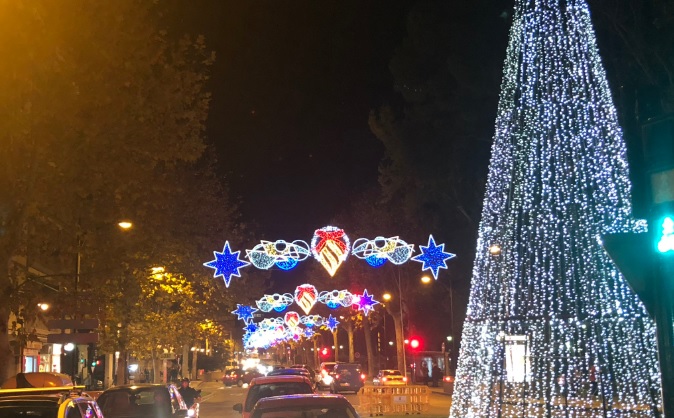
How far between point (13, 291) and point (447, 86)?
22.6 m

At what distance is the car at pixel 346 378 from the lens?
47219 millimetres

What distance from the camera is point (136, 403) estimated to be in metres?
16.8

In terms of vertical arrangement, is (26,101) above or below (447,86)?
below

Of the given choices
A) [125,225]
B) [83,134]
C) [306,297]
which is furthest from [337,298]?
[83,134]

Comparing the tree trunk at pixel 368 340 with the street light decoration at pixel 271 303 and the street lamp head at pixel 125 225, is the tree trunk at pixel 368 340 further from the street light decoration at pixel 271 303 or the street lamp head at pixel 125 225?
the street lamp head at pixel 125 225

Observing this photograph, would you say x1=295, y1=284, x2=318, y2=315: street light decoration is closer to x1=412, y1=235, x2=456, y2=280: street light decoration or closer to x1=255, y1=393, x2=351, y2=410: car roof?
x1=412, y1=235, x2=456, y2=280: street light decoration

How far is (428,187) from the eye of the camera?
37969 millimetres

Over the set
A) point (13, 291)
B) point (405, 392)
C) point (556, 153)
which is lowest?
point (405, 392)

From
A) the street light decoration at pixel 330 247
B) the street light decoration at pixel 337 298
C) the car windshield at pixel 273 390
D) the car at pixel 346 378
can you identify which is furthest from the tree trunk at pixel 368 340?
the car windshield at pixel 273 390

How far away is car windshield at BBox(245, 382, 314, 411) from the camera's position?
15.8 meters

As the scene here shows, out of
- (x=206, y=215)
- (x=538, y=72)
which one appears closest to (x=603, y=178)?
(x=538, y=72)

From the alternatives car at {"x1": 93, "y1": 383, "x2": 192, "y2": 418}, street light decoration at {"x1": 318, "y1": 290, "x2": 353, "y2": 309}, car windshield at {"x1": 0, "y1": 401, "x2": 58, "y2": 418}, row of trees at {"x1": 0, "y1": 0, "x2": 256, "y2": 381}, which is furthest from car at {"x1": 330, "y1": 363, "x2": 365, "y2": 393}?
car windshield at {"x1": 0, "y1": 401, "x2": 58, "y2": 418}

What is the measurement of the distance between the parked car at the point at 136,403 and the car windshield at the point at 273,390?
1460mm

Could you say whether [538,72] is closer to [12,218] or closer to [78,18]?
[78,18]
